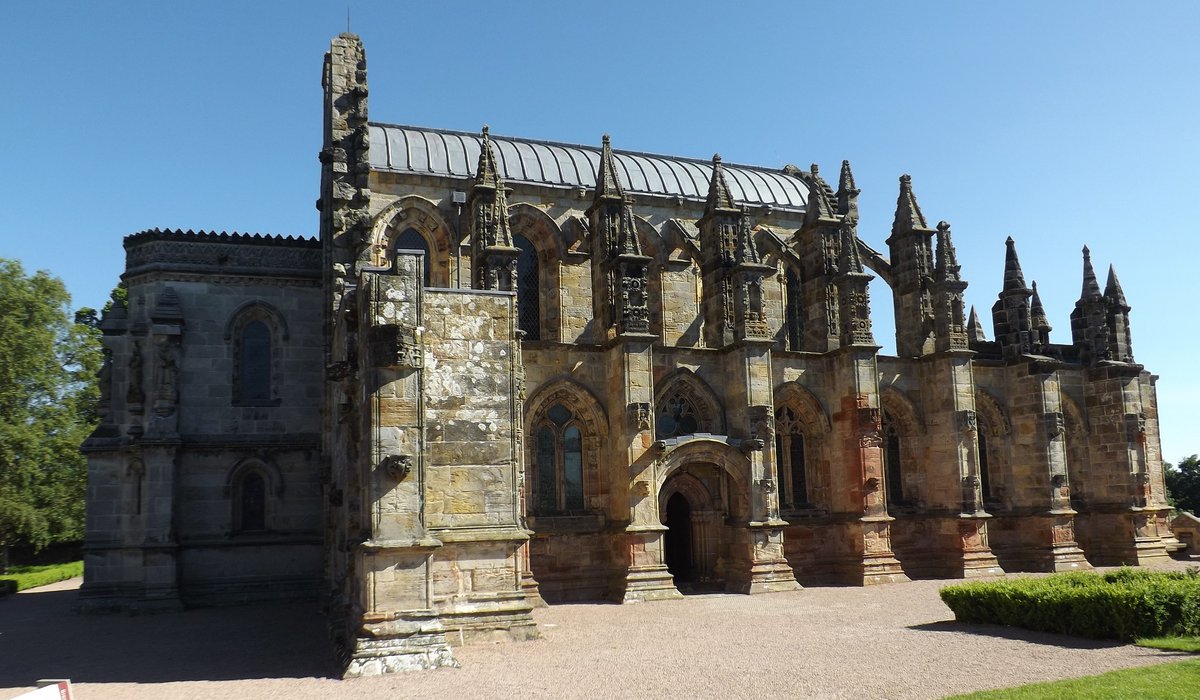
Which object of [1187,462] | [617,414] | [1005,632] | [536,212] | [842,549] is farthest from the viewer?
[1187,462]

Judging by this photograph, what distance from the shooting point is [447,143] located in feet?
92.2

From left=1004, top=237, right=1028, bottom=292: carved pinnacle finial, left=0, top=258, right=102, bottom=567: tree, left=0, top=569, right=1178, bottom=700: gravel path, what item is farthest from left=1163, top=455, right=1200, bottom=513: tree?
left=0, top=258, right=102, bottom=567: tree

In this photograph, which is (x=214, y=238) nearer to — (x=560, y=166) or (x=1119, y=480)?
(x=560, y=166)

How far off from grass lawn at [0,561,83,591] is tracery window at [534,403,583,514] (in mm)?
19940

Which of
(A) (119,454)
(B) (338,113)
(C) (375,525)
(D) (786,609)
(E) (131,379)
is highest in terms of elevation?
(B) (338,113)

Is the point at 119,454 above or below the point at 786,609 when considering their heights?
above

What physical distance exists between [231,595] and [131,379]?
5919 millimetres

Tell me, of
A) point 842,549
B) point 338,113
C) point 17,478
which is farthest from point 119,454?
point 842,549

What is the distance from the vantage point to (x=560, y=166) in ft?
95.4

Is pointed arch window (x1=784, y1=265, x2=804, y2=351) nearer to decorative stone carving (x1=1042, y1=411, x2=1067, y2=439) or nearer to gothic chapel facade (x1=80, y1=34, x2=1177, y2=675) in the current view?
gothic chapel facade (x1=80, y1=34, x2=1177, y2=675)

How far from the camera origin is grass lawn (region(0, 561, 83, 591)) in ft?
107

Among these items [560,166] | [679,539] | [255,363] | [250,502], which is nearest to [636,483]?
[679,539]

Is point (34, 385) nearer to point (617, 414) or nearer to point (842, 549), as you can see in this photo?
point (617, 414)

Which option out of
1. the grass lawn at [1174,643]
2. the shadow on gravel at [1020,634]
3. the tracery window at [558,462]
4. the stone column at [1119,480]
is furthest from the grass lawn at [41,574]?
the stone column at [1119,480]
